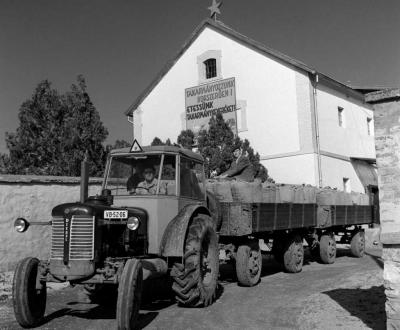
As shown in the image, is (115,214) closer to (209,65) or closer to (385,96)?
(385,96)

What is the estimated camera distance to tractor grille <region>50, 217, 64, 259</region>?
638 cm

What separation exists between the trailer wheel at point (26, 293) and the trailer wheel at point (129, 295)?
132 cm

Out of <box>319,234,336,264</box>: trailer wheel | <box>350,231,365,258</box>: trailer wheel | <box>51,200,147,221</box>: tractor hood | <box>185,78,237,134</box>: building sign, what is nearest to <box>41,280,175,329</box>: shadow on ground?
<box>51,200,147,221</box>: tractor hood

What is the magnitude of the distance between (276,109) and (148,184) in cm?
1534

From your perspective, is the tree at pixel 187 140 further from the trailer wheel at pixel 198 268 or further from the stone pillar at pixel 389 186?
the stone pillar at pixel 389 186

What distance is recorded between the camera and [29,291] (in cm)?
643

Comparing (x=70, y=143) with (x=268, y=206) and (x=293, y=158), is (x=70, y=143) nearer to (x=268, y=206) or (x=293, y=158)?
(x=293, y=158)

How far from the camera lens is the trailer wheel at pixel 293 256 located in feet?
38.1

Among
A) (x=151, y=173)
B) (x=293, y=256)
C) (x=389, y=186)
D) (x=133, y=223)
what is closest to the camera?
(x=389, y=186)

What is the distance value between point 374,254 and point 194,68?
13312 millimetres

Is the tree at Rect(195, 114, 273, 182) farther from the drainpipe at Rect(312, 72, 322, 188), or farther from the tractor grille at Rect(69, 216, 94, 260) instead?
the tractor grille at Rect(69, 216, 94, 260)

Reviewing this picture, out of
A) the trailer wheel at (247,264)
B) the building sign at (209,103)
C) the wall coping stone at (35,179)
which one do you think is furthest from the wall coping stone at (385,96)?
the building sign at (209,103)

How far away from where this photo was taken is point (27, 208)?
1224cm

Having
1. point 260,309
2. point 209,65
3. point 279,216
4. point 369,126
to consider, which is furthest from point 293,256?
point 369,126
